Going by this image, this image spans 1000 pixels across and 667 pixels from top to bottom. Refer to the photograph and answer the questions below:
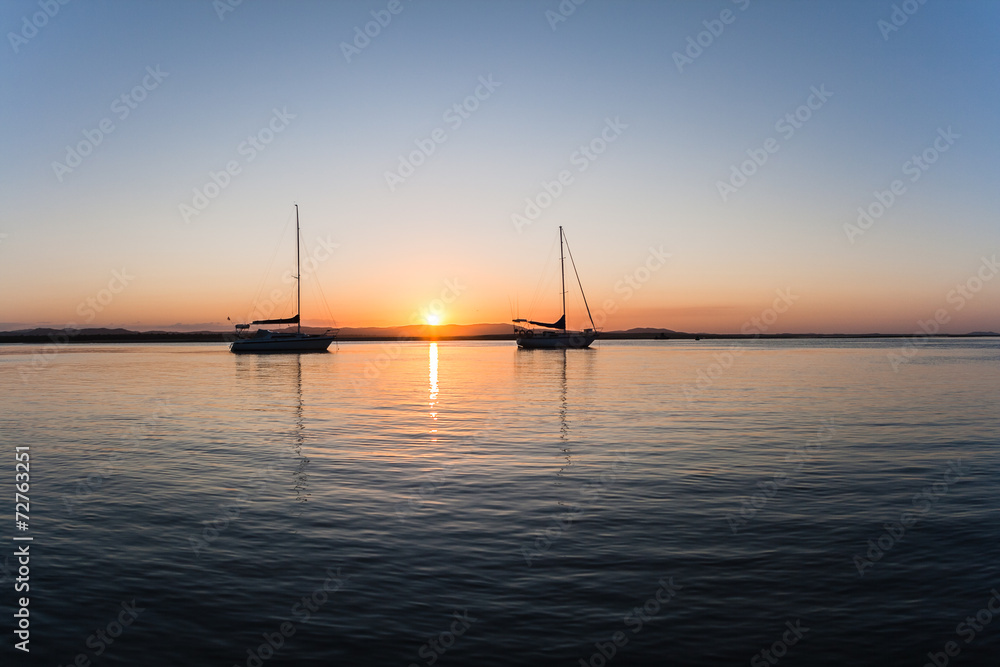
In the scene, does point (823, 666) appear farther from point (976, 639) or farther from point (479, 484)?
point (479, 484)

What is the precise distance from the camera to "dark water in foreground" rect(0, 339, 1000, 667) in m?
8.64

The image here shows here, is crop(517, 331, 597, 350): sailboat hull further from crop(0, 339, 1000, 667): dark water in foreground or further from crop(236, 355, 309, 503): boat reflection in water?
crop(0, 339, 1000, 667): dark water in foreground

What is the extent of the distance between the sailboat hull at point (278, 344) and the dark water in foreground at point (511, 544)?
3583 inches

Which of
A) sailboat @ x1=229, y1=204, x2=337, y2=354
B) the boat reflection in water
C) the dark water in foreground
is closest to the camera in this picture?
the dark water in foreground

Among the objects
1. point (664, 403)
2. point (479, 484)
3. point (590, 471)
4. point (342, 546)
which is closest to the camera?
point (342, 546)

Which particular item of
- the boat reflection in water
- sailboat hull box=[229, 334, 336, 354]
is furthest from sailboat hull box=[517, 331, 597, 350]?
the boat reflection in water

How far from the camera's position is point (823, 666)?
7961 millimetres

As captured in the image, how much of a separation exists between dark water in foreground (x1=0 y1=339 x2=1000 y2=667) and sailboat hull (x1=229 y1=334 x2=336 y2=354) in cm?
9100

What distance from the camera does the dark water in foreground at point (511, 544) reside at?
8641 mm

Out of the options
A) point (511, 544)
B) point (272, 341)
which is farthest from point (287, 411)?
point (272, 341)

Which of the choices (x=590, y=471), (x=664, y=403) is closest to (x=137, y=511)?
(x=590, y=471)

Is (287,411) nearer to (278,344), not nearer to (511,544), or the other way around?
(511,544)

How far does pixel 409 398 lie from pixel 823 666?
36.9 meters

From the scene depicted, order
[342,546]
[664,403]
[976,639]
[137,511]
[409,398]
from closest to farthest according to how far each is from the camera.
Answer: [976,639], [342,546], [137,511], [664,403], [409,398]
